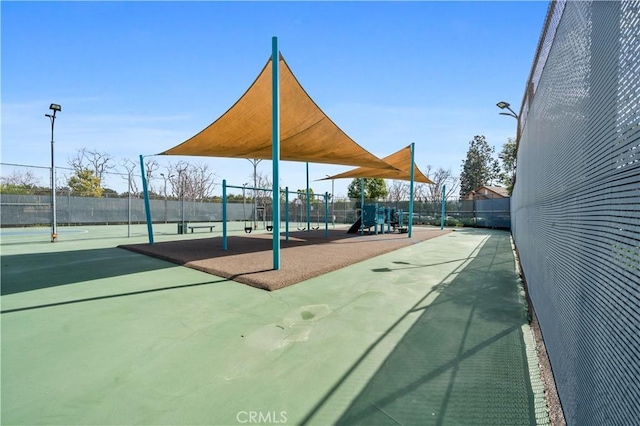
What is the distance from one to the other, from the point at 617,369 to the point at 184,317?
318 centimetres

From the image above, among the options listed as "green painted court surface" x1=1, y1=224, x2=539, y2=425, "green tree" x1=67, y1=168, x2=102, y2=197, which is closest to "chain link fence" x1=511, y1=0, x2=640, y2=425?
"green painted court surface" x1=1, y1=224, x2=539, y2=425

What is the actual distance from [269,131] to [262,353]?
5636 millimetres

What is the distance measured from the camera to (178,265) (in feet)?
18.1

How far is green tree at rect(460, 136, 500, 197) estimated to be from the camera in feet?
137

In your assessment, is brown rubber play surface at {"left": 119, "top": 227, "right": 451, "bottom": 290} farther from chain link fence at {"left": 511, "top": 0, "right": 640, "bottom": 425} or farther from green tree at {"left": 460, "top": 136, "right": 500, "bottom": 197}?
green tree at {"left": 460, "top": 136, "right": 500, "bottom": 197}

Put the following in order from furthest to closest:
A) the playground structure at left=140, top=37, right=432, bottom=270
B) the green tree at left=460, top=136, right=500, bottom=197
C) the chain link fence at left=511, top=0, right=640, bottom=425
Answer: the green tree at left=460, top=136, right=500, bottom=197
the playground structure at left=140, top=37, right=432, bottom=270
the chain link fence at left=511, top=0, right=640, bottom=425

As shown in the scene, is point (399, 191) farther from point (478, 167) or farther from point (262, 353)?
point (262, 353)

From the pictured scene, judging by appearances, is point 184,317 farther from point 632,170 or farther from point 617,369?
point 632,170

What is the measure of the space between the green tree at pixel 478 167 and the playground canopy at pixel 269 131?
3873 cm

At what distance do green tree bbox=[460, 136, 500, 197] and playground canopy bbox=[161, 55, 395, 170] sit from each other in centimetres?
3873

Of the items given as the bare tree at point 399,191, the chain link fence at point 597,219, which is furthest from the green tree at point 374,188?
the chain link fence at point 597,219

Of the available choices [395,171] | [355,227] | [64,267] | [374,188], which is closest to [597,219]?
[64,267]

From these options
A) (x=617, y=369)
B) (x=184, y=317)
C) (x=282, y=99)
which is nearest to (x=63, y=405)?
(x=184, y=317)

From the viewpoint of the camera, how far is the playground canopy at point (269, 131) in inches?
218
